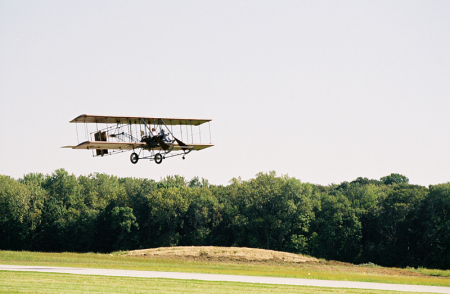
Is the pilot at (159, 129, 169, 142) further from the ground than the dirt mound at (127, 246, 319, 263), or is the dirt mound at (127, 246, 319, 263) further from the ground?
the pilot at (159, 129, 169, 142)

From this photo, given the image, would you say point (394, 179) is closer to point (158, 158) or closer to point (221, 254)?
point (221, 254)

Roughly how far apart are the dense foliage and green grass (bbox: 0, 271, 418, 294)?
53175mm

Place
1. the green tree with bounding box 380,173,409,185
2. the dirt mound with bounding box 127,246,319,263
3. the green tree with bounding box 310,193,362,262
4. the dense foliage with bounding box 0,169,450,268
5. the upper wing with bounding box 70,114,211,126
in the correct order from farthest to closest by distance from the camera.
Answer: the green tree with bounding box 380,173,409,185, the green tree with bounding box 310,193,362,262, the dense foliage with bounding box 0,169,450,268, the dirt mound with bounding box 127,246,319,263, the upper wing with bounding box 70,114,211,126

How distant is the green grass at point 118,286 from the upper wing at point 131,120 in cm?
1251

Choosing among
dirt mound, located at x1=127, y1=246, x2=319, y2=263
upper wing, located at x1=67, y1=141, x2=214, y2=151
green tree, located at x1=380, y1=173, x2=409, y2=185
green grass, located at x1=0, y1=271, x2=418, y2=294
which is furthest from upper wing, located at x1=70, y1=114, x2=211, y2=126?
green tree, located at x1=380, y1=173, x2=409, y2=185

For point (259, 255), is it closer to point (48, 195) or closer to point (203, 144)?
point (203, 144)

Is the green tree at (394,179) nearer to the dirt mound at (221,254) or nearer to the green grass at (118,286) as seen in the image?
the dirt mound at (221,254)

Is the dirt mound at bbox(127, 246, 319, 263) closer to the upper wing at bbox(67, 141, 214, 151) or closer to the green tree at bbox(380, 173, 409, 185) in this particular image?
the upper wing at bbox(67, 141, 214, 151)

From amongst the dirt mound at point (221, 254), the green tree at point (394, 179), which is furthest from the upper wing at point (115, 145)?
the green tree at point (394, 179)

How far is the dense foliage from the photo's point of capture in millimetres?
74250

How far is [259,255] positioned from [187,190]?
35.1 m

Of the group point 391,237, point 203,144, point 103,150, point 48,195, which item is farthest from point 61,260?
point 391,237

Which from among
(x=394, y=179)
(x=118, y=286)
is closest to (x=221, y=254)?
(x=118, y=286)

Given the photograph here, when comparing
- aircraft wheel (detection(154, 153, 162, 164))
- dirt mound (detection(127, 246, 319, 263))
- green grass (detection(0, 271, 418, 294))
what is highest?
aircraft wheel (detection(154, 153, 162, 164))
